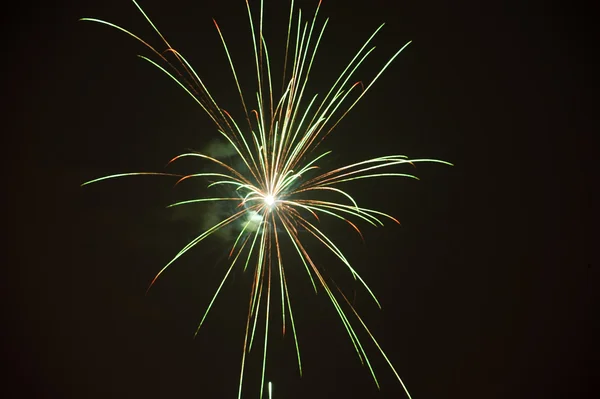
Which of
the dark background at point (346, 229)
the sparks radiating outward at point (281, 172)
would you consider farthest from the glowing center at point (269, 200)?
the dark background at point (346, 229)

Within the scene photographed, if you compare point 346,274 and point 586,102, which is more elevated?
point 586,102

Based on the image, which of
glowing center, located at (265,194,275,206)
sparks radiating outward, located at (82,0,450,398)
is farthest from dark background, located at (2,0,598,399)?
glowing center, located at (265,194,275,206)

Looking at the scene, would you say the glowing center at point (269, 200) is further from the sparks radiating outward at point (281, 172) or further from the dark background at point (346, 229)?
the dark background at point (346, 229)

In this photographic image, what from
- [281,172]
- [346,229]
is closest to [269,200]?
[281,172]

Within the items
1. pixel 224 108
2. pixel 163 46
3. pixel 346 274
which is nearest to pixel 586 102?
pixel 346 274

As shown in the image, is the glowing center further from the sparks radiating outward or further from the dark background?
the dark background

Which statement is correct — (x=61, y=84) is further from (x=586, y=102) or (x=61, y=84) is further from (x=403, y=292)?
(x=586, y=102)
